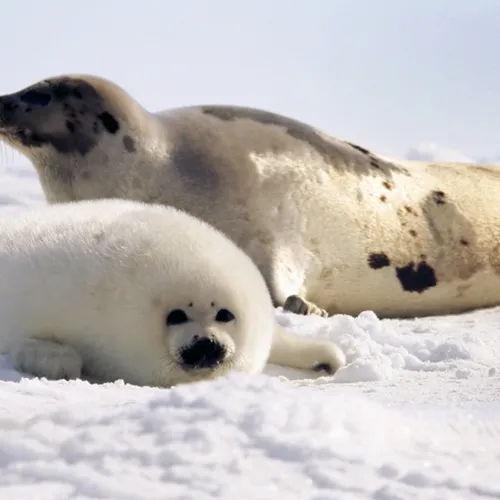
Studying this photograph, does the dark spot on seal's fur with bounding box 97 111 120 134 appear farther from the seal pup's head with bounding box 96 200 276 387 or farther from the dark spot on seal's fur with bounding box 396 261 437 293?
the seal pup's head with bounding box 96 200 276 387

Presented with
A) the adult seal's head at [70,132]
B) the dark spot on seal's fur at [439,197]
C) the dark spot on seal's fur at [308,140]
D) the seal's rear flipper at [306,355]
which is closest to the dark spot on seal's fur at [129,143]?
the adult seal's head at [70,132]

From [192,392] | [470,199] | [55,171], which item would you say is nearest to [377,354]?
[192,392]

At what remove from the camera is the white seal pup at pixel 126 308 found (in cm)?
292

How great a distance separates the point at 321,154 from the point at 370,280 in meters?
0.74

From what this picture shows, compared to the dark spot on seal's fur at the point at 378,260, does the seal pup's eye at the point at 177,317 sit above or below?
below

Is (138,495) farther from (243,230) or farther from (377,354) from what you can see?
(243,230)

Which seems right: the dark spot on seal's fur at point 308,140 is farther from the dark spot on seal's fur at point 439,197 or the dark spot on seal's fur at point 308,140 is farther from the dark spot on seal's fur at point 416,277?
the dark spot on seal's fur at point 416,277

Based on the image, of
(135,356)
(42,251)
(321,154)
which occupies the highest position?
(321,154)

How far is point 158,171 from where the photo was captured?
5.61m

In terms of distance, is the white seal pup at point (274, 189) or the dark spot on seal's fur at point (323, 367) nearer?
the dark spot on seal's fur at point (323, 367)

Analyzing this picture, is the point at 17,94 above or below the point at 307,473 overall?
above

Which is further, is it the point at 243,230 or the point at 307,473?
the point at 243,230

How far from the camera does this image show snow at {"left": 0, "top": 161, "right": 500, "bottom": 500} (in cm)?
170

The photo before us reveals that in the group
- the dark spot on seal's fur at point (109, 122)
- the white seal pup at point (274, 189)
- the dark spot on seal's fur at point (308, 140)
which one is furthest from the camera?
the dark spot on seal's fur at point (308, 140)
